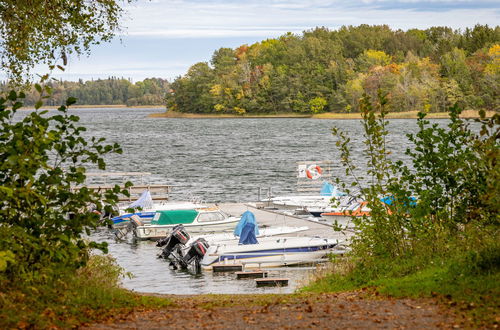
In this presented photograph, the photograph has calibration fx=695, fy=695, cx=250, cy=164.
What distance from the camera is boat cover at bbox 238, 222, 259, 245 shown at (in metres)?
25.4

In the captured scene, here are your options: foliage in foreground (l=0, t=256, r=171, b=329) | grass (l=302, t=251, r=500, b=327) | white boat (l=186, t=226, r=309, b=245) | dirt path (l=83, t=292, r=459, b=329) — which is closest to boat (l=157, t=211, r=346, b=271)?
white boat (l=186, t=226, r=309, b=245)

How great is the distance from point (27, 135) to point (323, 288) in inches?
269

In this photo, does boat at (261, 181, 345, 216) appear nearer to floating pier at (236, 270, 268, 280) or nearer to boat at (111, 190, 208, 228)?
boat at (111, 190, 208, 228)

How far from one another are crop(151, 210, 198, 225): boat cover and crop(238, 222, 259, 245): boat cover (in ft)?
24.4

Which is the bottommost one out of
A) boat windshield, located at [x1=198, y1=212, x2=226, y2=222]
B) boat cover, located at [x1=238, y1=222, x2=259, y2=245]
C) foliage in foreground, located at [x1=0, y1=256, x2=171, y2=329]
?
boat windshield, located at [x1=198, y1=212, x2=226, y2=222]

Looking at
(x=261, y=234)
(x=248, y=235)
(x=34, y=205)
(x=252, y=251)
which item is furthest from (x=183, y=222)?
(x=34, y=205)

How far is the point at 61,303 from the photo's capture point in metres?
8.48

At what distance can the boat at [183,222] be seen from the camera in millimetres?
32156

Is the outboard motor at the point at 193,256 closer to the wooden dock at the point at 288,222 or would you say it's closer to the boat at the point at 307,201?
the wooden dock at the point at 288,222

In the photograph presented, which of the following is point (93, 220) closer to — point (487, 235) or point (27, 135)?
point (27, 135)

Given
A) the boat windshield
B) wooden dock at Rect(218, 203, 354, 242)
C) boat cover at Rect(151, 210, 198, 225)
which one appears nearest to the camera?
wooden dock at Rect(218, 203, 354, 242)

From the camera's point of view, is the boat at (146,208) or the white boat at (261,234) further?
the boat at (146,208)

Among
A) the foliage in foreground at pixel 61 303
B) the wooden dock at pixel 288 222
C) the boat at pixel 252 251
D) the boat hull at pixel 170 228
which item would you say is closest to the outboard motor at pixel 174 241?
the boat at pixel 252 251

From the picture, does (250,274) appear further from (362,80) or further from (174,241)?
(362,80)
